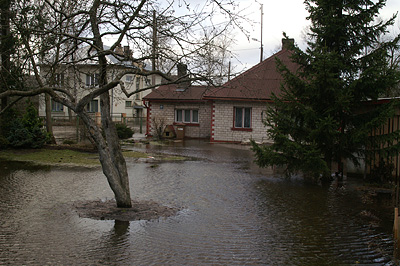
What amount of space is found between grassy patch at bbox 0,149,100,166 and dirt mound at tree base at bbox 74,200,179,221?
661 centimetres

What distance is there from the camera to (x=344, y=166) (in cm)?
1443

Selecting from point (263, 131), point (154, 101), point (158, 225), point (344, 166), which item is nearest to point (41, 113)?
point (154, 101)

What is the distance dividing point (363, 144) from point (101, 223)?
805 centimetres

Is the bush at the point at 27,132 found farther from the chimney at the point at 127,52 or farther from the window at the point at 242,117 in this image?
the window at the point at 242,117

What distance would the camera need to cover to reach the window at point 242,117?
27500mm

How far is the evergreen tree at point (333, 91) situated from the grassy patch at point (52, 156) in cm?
747

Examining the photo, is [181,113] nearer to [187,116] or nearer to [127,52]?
[187,116]

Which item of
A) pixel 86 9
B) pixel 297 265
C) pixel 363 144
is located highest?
pixel 86 9

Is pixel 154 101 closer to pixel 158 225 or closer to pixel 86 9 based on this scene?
pixel 86 9

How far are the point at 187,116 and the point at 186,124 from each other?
0.81 m

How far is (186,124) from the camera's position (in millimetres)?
31078

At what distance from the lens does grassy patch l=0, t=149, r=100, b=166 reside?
15891 mm

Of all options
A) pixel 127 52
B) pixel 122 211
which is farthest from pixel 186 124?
pixel 122 211

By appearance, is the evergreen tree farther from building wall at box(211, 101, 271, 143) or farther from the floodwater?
building wall at box(211, 101, 271, 143)
